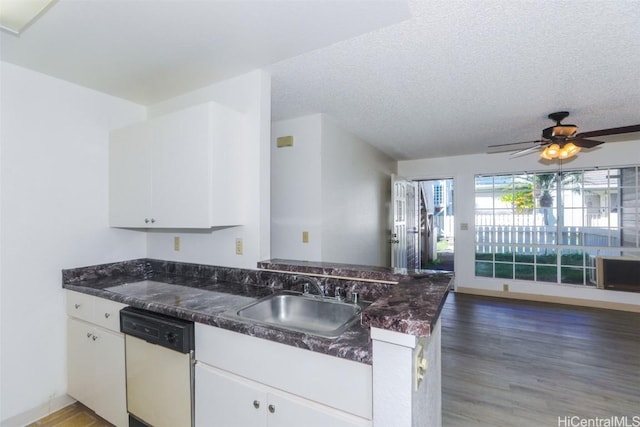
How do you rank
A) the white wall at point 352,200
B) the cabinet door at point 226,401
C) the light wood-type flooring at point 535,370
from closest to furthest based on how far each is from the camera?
the cabinet door at point 226,401 < the light wood-type flooring at point 535,370 < the white wall at point 352,200

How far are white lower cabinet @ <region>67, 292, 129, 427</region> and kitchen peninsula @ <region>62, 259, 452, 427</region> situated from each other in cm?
10

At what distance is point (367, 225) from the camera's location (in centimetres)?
408

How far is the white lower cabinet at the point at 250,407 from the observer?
114cm

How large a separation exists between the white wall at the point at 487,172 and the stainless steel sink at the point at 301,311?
4.43 meters

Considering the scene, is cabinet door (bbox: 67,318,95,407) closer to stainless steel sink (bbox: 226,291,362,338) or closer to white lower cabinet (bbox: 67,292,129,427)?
white lower cabinet (bbox: 67,292,129,427)

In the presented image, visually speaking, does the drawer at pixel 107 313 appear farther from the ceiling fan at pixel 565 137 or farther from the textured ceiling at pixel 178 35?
the ceiling fan at pixel 565 137

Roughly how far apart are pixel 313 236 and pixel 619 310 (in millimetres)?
4688

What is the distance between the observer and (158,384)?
158cm

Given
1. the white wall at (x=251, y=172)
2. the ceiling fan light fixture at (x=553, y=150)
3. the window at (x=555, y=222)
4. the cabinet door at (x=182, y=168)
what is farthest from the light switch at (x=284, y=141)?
the window at (x=555, y=222)

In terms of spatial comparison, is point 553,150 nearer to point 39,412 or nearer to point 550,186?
point 550,186

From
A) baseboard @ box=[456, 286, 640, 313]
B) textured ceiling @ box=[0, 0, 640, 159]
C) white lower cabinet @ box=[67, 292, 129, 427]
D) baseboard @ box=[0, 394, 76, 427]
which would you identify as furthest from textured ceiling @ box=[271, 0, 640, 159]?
baseboard @ box=[0, 394, 76, 427]

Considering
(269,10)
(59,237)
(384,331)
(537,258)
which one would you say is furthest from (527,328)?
(59,237)

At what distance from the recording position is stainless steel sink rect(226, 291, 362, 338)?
5.22ft

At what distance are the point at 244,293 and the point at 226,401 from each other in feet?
2.00
